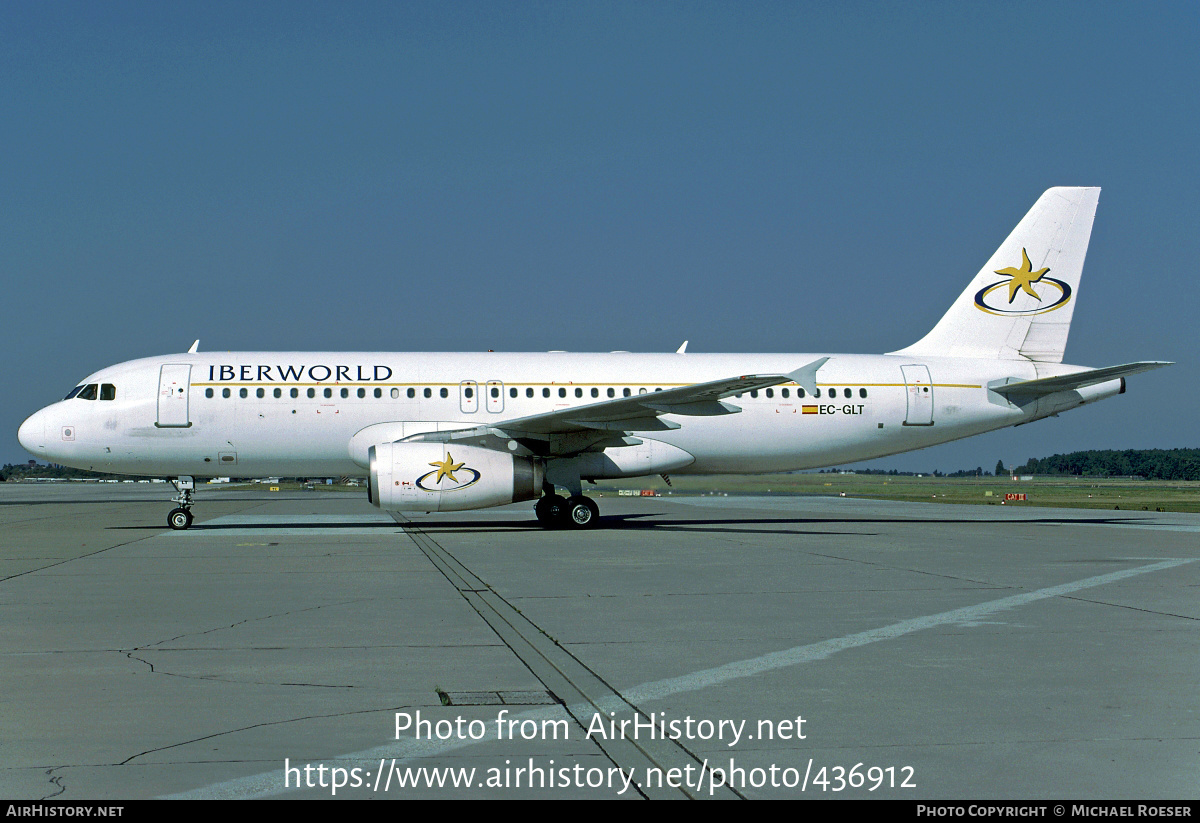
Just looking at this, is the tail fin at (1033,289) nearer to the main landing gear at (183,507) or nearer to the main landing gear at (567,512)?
the main landing gear at (567,512)

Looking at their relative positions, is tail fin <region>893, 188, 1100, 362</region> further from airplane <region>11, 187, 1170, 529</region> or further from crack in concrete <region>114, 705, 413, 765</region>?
crack in concrete <region>114, 705, 413, 765</region>

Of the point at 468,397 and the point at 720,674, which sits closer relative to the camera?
the point at 720,674

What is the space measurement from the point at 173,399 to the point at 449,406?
5197 mm

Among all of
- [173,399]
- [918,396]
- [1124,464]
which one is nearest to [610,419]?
[918,396]

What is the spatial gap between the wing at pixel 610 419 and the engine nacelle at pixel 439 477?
74 cm

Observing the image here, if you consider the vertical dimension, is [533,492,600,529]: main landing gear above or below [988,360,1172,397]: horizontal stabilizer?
→ below

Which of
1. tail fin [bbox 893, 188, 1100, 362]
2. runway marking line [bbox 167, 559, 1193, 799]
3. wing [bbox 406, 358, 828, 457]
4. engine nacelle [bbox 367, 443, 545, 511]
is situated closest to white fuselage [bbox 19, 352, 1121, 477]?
tail fin [bbox 893, 188, 1100, 362]

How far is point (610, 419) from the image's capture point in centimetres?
1833

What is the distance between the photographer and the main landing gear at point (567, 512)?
64.2ft

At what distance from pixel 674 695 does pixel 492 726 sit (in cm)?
108

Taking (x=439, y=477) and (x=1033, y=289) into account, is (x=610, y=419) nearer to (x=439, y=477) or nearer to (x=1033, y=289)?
(x=439, y=477)

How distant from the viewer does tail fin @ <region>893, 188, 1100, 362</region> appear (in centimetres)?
2236

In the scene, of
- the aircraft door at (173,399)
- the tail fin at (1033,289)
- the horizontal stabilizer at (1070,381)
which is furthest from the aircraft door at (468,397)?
the horizontal stabilizer at (1070,381)

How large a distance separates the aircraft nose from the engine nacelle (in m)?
6.97
